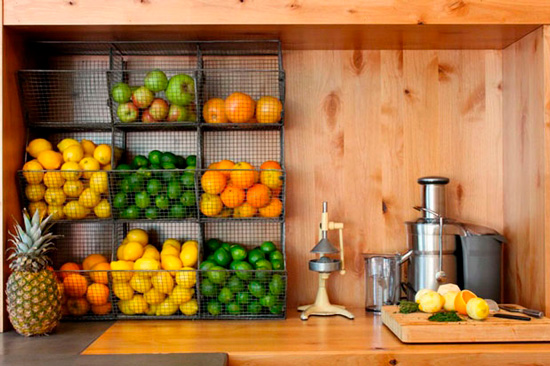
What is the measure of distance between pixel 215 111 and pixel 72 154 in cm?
50

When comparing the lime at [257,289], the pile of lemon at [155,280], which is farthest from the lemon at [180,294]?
the lime at [257,289]

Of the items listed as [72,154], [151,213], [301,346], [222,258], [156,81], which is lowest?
[301,346]

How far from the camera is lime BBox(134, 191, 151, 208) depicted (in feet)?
6.31

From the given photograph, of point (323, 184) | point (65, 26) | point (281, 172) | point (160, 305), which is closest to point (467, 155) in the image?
point (323, 184)

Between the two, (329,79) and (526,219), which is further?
(329,79)

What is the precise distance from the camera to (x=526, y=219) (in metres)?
1.96

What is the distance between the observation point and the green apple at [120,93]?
1929 mm

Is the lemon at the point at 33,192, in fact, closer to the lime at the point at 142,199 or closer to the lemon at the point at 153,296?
the lime at the point at 142,199

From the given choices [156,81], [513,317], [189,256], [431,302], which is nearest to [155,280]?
[189,256]

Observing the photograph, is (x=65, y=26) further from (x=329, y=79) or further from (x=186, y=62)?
(x=329, y=79)

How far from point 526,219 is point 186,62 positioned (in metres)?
1.33

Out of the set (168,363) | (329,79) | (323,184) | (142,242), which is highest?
(329,79)

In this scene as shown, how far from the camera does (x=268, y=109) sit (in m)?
1.94

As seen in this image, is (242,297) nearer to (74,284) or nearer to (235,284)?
(235,284)
